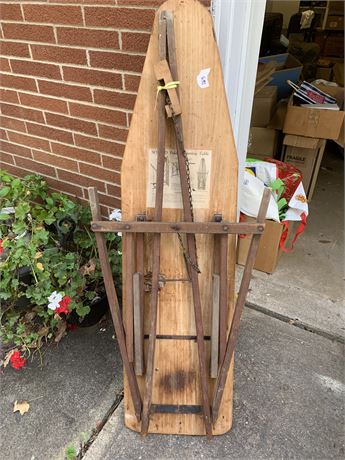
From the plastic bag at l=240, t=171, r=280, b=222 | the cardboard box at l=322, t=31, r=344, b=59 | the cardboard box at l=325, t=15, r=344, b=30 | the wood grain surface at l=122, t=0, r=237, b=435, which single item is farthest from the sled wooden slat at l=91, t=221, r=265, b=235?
the cardboard box at l=325, t=15, r=344, b=30

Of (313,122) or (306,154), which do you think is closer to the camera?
(313,122)

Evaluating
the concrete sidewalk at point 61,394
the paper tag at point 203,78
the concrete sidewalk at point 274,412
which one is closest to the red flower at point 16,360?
the concrete sidewalk at point 61,394

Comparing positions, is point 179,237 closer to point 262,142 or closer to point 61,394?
point 61,394

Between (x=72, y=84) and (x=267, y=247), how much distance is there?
5.29ft

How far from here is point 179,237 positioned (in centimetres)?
143

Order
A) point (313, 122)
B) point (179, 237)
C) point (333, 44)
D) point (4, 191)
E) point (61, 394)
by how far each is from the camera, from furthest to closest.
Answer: point (333, 44) → point (313, 122) → point (4, 191) → point (61, 394) → point (179, 237)

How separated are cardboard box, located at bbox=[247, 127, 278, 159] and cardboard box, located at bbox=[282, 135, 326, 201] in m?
0.12

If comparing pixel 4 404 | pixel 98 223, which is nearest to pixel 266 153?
pixel 98 223

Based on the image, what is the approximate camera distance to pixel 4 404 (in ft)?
5.97

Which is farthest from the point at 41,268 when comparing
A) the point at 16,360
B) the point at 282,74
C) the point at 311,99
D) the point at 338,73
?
the point at 338,73

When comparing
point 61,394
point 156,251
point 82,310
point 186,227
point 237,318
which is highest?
point 186,227

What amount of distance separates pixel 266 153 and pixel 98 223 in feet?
8.60

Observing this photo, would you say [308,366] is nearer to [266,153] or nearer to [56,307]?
[56,307]

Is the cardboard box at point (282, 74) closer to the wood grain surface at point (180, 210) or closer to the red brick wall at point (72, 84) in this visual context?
the red brick wall at point (72, 84)
